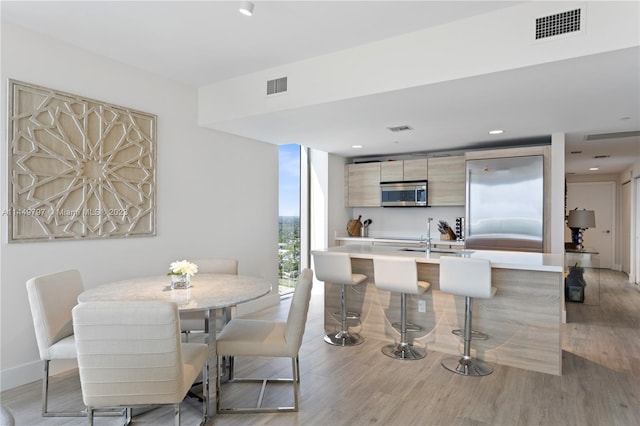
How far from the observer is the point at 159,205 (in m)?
3.76

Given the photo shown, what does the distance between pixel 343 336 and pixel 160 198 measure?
2339mm

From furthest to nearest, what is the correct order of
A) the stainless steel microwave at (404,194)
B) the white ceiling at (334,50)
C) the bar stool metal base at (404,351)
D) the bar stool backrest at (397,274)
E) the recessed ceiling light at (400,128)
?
the stainless steel microwave at (404,194) < the recessed ceiling light at (400,128) < the bar stool metal base at (404,351) < the bar stool backrest at (397,274) < the white ceiling at (334,50)

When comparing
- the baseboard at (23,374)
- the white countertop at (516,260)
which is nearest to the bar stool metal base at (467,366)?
the white countertop at (516,260)

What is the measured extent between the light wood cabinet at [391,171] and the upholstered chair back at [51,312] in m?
4.76

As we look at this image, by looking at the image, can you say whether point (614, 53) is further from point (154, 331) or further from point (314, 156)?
point (314, 156)

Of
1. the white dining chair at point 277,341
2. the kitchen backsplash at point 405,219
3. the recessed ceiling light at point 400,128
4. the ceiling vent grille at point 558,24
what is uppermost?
the ceiling vent grille at point 558,24

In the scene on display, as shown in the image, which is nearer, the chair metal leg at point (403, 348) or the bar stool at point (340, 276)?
the chair metal leg at point (403, 348)

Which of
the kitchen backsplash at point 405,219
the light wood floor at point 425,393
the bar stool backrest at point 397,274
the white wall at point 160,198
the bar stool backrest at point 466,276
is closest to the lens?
the light wood floor at point 425,393

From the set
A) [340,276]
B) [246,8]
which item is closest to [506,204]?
[340,276]

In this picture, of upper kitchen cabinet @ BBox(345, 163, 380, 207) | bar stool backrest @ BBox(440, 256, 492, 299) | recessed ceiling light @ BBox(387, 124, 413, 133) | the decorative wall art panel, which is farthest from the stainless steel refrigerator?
the decorative wall art panel

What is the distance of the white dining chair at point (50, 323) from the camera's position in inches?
91.8

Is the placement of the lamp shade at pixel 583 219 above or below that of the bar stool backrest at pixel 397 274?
above

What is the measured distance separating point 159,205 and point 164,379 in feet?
7.55

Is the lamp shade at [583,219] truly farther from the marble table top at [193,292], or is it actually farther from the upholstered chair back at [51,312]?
the upholstered chair back at [51,312]
